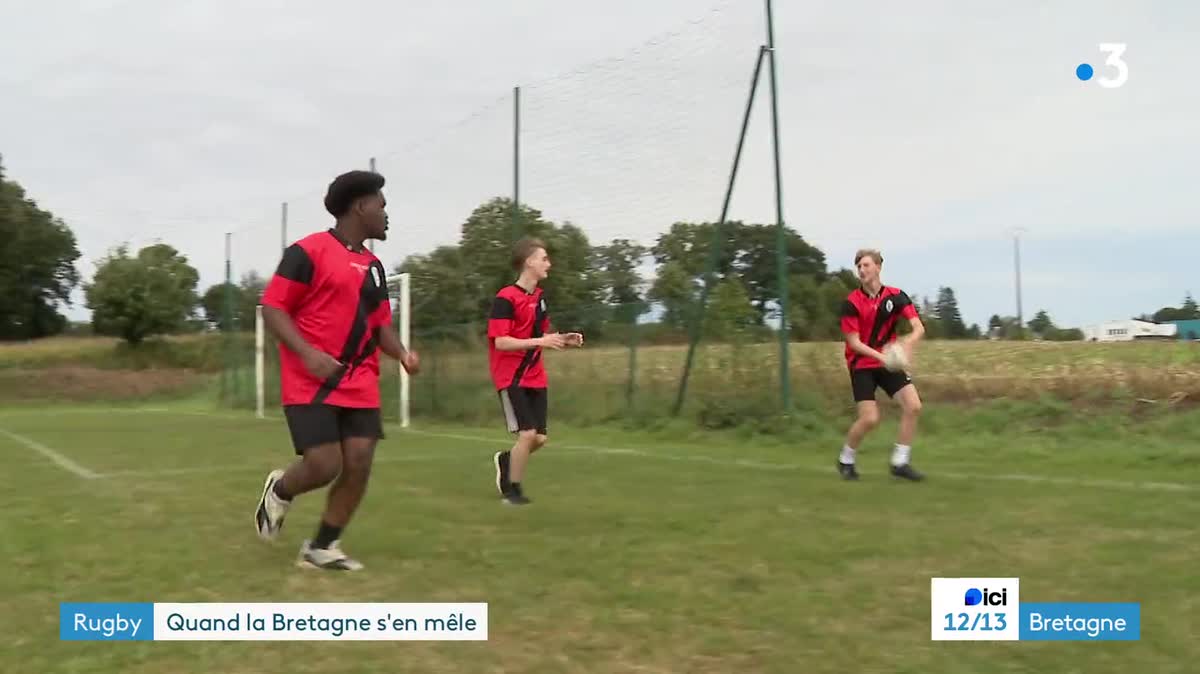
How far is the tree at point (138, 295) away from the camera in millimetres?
45031

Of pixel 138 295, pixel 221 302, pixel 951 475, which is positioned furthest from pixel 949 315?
pixel 138 295

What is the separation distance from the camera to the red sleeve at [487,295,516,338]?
6.51 m

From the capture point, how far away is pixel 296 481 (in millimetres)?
4516

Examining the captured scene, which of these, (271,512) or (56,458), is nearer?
(271,512)

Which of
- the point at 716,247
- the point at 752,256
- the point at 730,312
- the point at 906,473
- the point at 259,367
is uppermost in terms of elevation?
the point at 716,247

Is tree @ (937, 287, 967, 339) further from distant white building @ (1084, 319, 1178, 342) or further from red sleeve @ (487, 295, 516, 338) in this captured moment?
red sleeve @ (487, 295, 516, 338)

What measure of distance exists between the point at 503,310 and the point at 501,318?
6 cm

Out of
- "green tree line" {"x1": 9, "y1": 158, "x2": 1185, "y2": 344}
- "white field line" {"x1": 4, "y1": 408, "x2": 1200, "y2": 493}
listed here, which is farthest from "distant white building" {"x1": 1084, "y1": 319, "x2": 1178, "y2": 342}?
"white field line" {"x1": 4, "y1": 408, "x2": 1200, "y2": 493}

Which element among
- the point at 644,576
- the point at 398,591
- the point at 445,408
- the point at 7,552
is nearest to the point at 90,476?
the point at 7,552

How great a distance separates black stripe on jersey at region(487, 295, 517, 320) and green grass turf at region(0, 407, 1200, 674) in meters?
1.25

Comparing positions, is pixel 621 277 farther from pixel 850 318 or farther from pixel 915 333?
pixel 915 333

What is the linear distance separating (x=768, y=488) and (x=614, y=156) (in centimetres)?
759

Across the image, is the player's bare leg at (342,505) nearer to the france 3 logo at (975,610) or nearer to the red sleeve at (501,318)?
the red sleeve at (501,318)

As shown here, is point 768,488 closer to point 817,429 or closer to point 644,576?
point 644,576
